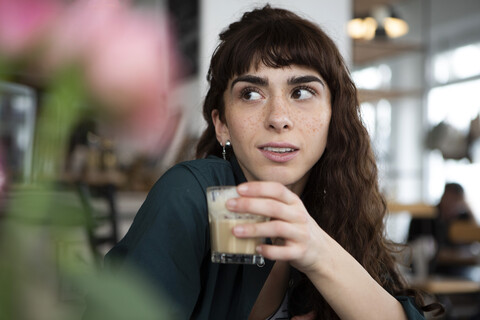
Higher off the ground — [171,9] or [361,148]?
[171,9]

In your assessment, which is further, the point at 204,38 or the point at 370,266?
the point at 204,38

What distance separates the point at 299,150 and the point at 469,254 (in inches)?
179

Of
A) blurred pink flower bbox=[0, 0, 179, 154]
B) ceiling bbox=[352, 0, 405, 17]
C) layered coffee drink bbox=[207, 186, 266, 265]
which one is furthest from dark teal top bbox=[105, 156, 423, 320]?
ceiling bbox=[352, 0, 405, 17]

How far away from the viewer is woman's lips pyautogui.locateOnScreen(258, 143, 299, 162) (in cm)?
120

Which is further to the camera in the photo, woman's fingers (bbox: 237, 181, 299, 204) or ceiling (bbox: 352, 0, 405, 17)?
ceiling (bbox: 352, 0, 405, 17)

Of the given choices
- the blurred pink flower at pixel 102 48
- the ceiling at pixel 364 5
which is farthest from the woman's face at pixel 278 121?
the ceiling at pixel 364 5

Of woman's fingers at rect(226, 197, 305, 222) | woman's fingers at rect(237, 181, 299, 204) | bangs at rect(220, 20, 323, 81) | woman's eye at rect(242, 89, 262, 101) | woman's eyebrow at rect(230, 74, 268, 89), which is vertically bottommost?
woman's fingers at rect(226, 197, 305, 222)

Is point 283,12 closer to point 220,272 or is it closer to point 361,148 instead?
point 361,148

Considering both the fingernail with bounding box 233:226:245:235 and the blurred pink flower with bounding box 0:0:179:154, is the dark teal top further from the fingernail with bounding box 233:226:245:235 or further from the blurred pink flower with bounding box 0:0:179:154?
the blurred pink flower with bounding box 0:0:179:154

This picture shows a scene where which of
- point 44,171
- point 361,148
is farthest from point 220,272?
point 44,171

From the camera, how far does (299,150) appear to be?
Result: 1.22 m

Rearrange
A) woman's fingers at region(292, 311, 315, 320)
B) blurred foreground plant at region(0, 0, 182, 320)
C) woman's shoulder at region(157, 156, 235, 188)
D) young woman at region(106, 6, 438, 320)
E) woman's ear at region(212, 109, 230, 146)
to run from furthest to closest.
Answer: woman's ear at region(212, 109, 230, 146) → woman's fingers at region(292, 311, 315, 320) → woman's shoulder at region(157, 156, 235, 188) → young woman at region(106, 6, 438, 320) → blurred foreground plant at region(0, 0, 182, 320)

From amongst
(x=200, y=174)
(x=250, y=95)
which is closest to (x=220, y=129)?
(x=250, y=95)

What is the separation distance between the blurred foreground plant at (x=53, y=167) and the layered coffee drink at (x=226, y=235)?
541 mm
